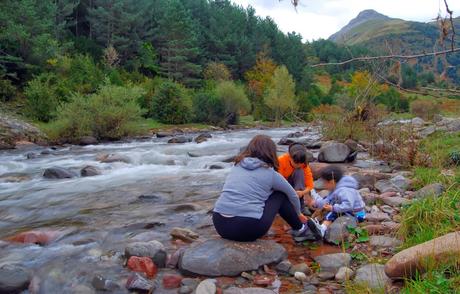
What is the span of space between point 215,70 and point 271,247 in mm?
53313

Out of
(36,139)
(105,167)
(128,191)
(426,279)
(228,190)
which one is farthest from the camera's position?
(36,139)

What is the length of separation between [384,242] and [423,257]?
4.65 ft

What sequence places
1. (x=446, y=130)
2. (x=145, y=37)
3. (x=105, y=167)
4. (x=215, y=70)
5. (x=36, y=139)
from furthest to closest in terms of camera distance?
1. (x=145, y=37)
2. (x=215, y=70)
3. (x=36, y=139)
4. (x=446, y=130)
5. (x=105, y=167)

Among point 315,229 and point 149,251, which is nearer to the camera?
point 149,251

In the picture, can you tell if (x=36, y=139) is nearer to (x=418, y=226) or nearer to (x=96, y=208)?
(x=96, y=208)

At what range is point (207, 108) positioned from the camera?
37969 millimetres

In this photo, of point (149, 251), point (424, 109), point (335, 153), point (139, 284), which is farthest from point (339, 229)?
point (424, 109)

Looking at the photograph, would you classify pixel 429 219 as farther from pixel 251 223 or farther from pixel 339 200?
pixel 251 223

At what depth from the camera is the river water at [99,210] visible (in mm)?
5355

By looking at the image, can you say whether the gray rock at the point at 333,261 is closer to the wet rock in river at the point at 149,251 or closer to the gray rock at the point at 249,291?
the gray rock at the point at 249,291

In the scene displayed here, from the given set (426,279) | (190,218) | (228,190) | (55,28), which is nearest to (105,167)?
(190,218)

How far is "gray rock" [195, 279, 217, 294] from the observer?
4297mm

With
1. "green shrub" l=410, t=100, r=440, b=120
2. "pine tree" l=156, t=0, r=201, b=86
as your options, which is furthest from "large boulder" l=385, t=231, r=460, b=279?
"pine tree" l=156, t=0, r=201, b=86

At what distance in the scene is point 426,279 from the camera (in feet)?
12.0
